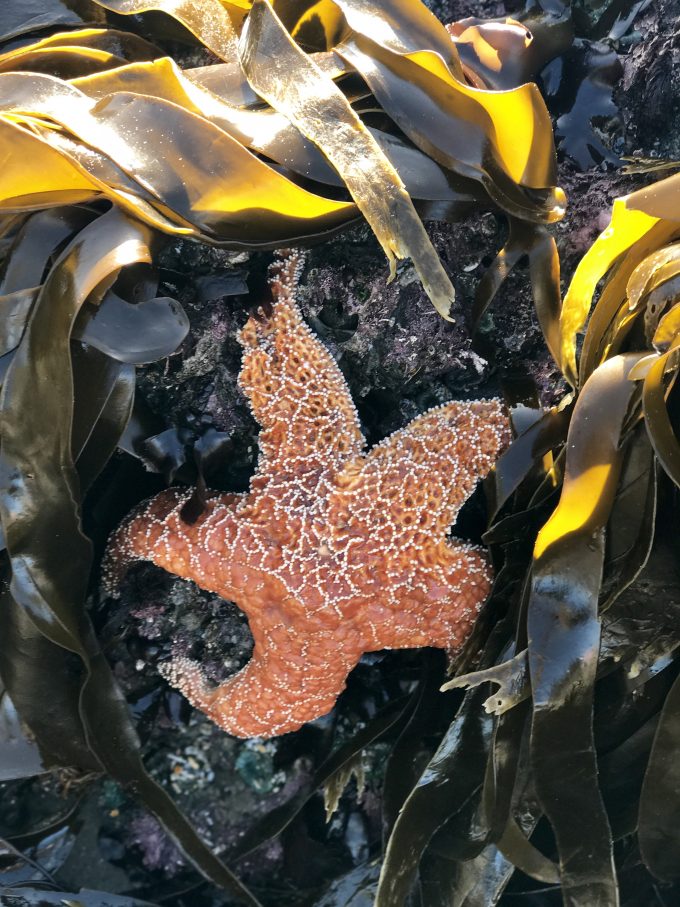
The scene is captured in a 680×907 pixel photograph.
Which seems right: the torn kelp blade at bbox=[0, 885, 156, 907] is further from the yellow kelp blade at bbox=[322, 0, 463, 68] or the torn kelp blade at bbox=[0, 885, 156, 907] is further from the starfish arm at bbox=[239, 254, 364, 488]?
the yellow kelp blade at bbox=[322, 0, 463, 68]

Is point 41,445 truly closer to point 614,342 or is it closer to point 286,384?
point 286,384

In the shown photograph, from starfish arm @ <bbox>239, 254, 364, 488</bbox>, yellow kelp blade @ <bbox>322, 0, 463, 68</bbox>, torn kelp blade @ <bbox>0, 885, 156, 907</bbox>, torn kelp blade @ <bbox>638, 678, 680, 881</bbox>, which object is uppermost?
yellow kelp blade @ <bbox>322, 0, 463, 68</bbox>

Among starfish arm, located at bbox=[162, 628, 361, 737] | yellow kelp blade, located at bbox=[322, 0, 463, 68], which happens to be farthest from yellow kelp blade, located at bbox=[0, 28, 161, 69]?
starfish arm, located at bbox=[162, 628, 361, 737]

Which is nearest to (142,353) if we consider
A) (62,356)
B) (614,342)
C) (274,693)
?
(62,356)

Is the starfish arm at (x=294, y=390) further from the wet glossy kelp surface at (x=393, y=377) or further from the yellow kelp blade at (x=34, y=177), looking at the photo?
the yellow kelp blade at (x=34, y=177)

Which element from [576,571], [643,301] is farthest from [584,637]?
[643,301]

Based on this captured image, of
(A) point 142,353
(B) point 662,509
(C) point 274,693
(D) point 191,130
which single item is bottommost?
(C) point 274,693
